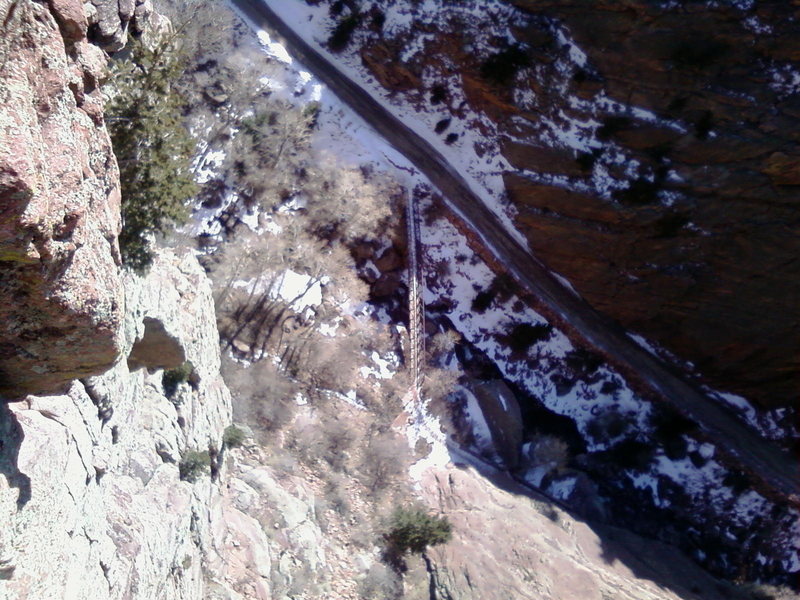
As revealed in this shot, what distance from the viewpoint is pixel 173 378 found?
13.6 m

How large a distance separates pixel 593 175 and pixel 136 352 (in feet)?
63.0

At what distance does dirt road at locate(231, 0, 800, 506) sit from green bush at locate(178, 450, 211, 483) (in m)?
17.3

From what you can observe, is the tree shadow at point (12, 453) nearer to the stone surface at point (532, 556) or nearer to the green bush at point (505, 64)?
the stone surface at point (532, 556)

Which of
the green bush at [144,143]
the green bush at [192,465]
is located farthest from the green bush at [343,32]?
the green bush at [192,465]

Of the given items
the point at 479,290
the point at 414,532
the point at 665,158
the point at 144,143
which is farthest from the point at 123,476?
the point at 665,158

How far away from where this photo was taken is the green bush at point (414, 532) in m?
19.4

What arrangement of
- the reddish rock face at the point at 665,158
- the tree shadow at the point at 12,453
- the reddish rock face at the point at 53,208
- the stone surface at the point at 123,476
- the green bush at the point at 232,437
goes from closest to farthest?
the reddish rock face at the point at 53,208 < the tree shadow at the point at 12,453 < the stone surface at the point at 123,476 < the green bush at the point at 232,437 < the reddish rock face at the point at 665,158

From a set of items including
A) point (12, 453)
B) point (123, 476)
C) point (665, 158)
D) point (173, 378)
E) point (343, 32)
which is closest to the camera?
point (12, 453)

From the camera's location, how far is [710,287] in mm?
24703

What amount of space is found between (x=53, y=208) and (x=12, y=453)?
2943 mm

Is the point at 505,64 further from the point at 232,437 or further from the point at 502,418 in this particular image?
the point at 232,437

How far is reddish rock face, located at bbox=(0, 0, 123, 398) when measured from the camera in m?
5.18

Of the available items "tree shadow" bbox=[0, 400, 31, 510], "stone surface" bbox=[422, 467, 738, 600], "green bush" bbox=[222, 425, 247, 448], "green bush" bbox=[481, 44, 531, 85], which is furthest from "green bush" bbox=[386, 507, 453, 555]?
"green bush" bbox=[481, 44, 531, 85]

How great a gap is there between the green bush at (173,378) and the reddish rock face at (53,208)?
20.1 ft
